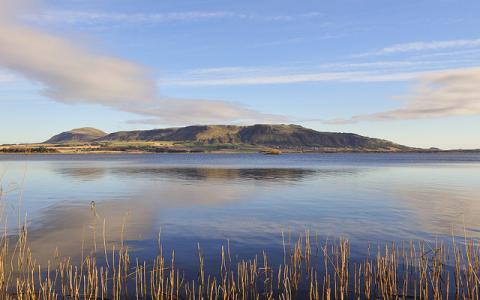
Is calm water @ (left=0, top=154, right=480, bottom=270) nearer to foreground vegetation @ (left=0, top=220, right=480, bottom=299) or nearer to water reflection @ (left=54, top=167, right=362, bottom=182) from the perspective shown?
foreground vegetation @ (left=0, top=220, right=480, bottom=299)

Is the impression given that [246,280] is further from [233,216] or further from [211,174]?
[211,174]

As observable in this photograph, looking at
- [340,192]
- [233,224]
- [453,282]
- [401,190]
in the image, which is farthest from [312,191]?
[453,282]

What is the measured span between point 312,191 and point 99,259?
118ft

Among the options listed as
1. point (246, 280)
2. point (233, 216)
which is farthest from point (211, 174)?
point (246, 280)

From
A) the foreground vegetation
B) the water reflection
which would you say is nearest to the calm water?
the foreground vegetation

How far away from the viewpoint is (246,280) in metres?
14.4

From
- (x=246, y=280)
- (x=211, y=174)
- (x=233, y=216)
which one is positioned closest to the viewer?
(x=246, y=280)

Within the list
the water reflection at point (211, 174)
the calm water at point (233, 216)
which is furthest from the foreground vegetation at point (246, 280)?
the water reflection at point (211, 174)

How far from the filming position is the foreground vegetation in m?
14.0

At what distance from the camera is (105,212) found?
113 feet

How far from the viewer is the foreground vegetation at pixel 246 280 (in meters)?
14.0

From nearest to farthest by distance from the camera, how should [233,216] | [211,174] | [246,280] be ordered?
[246,280] → [233,216] → [211,174]

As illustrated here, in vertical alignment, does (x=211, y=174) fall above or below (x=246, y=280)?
below

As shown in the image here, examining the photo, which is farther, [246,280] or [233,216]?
[233,216]
